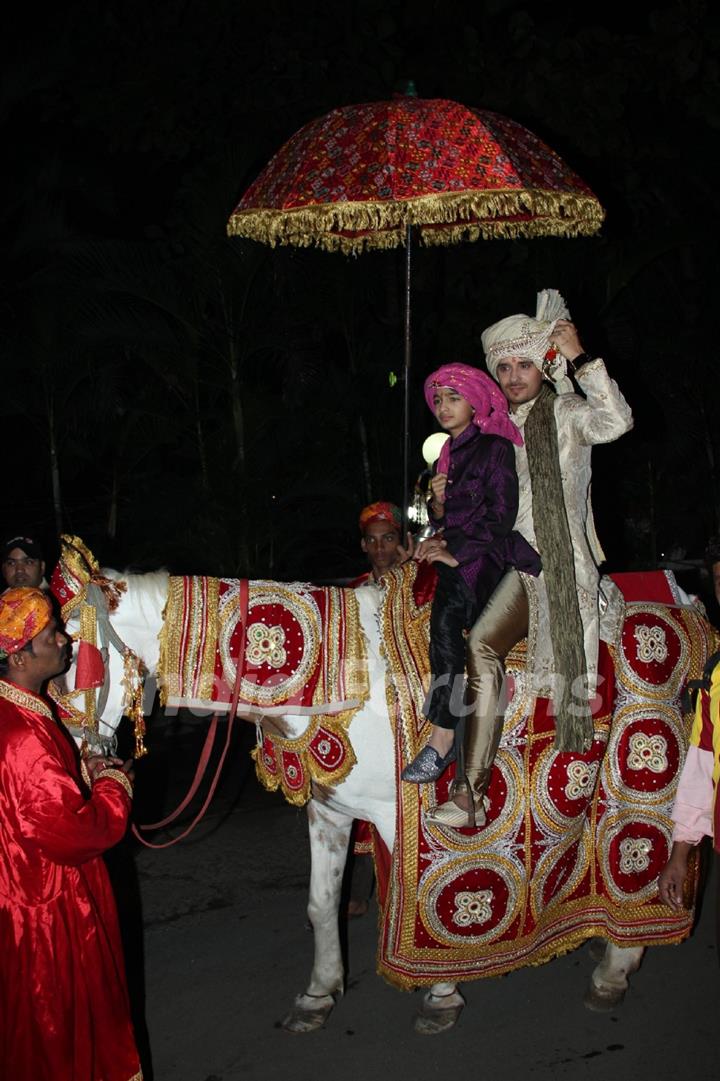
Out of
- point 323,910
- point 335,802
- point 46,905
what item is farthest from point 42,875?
point 323,910

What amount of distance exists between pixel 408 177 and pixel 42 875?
2623mm

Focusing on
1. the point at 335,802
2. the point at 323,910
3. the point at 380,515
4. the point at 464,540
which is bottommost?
the point at 323,910

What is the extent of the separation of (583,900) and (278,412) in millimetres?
5417

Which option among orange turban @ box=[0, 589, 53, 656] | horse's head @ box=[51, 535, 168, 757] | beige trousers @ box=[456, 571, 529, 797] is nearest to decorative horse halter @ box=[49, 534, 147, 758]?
horse's head @ box=[51, 535, 168, 757]

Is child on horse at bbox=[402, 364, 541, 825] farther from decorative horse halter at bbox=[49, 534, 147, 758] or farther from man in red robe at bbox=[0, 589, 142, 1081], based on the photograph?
man in red robe at bbox=[0, 589, 142, 1081]

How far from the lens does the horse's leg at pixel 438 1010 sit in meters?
3.96

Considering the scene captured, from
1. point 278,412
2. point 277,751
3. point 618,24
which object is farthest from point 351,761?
point 618,24

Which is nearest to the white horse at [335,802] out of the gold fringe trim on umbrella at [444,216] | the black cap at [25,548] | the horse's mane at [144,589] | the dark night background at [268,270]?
the horse's mane at [144,589]

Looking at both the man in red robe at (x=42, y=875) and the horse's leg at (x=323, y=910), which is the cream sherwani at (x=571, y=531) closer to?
the horse's leg at (x=323, y=910)

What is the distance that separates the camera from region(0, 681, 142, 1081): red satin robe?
9.11 feet

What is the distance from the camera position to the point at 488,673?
3.56 m

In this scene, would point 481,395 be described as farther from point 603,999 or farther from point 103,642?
point 603,999

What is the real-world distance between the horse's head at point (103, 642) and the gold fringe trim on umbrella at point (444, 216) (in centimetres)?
153

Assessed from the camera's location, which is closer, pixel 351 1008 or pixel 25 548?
pixel 351 1008
